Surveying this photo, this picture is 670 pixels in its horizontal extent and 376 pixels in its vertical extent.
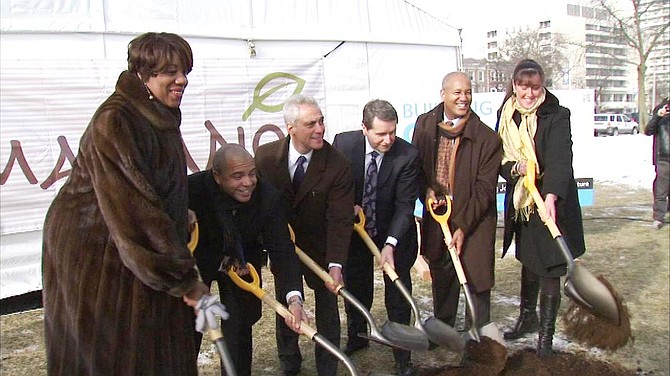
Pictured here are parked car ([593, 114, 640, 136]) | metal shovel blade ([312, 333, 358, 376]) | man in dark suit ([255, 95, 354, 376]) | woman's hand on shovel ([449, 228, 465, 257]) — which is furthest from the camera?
parked car ([593, 114, 640, 136])

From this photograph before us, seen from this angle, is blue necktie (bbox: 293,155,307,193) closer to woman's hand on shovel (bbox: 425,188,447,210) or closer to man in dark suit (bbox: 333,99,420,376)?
man in dark suit (bbox: 333,99,420,376)

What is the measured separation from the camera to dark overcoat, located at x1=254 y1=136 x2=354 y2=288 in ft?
9.55

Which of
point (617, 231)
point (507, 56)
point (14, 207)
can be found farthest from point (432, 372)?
point (507, 56)

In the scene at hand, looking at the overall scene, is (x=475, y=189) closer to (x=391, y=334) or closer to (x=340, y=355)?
(x=391, y=334)

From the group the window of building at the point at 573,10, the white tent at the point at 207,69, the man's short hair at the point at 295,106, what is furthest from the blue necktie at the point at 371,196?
the window of building at the point at 573,10

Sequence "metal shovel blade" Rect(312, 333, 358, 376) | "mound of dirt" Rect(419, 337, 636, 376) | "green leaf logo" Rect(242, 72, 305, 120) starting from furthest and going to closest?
"green leaf logo" Rect(242, 72, 305, 120)
"mound of dirt" Rect(419, 337, 636, 376)
"metal shovel blade" Rect(312, 333, 358, 376)

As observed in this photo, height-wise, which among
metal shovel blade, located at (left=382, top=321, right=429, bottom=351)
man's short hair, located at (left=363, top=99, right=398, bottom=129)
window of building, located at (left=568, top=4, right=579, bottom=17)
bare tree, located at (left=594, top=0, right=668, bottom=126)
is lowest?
metal shovel blade, located at (left=382, top=321, right=429, bottom=351)

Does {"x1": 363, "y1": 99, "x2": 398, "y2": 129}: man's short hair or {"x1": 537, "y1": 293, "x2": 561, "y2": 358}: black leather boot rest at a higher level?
{"x1": 363, "y1": 99, "x2": 398, "y2": 129}: man's short hair

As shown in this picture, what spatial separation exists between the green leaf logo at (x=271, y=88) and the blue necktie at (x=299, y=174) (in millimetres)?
2578

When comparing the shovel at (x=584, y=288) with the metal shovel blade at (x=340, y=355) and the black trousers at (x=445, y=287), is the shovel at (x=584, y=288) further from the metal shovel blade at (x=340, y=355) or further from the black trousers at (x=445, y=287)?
the metal shovel blade at (x=340, y=355)

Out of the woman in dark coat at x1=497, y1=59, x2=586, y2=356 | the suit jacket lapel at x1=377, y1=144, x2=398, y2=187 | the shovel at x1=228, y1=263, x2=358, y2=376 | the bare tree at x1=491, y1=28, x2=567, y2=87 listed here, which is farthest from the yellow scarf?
the bare tree at x1=491, y1=28, x2=567, y2=87

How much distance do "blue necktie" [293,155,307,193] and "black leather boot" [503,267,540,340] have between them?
1704mm

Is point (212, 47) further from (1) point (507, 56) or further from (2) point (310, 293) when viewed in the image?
(1) point (507, 56)

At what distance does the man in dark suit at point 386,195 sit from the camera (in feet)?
9.84
